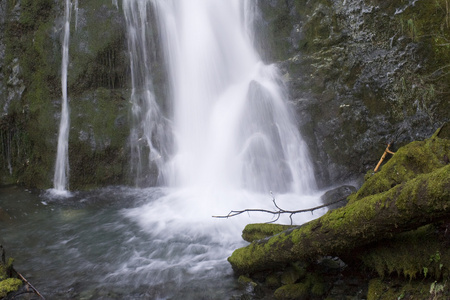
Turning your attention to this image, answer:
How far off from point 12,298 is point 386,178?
441 centimetres

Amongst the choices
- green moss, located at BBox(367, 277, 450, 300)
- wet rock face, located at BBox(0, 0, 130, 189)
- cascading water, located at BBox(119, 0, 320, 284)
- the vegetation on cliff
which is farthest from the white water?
green moss, located at BBox(367, 277, 450, 300)

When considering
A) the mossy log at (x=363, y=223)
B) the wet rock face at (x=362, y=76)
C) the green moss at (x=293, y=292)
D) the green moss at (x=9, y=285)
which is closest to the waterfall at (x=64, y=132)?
the green moss at (x=9, y=285)

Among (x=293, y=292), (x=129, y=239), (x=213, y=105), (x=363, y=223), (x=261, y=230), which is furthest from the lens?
(x=213, y=105)

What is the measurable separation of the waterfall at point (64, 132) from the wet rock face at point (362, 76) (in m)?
5.97

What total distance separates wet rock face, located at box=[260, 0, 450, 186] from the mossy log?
14.2ft

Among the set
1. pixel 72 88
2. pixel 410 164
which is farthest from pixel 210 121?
pixel 410 164

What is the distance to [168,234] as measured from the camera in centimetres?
635

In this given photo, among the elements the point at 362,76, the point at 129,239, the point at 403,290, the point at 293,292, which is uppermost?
the point at 362,76

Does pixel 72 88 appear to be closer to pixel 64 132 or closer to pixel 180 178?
pixel 64 132

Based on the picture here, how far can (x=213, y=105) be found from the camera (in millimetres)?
9172

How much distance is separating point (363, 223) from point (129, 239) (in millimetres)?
4575

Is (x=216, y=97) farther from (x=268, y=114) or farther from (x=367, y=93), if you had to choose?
(x=367, y=93)

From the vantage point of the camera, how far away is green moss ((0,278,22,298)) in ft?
12.4

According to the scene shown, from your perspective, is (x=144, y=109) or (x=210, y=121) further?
(x=144, y=109)
